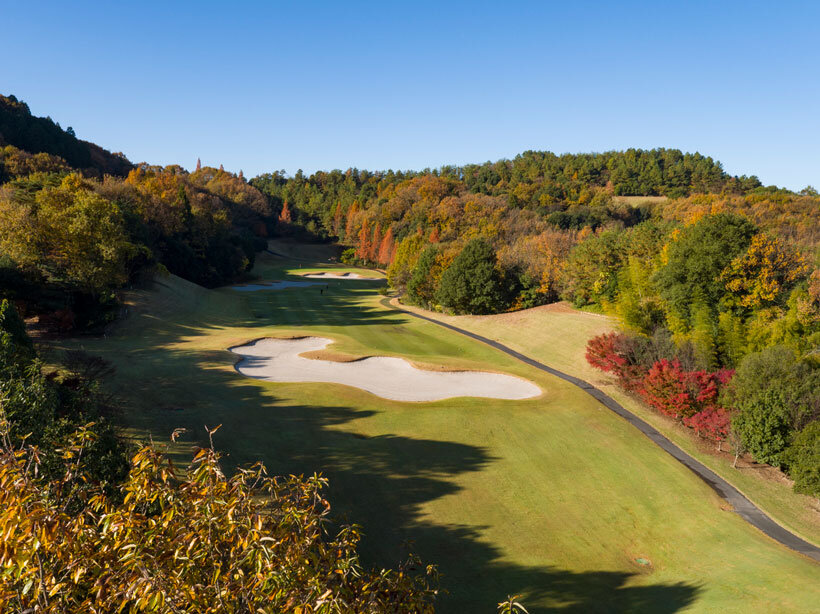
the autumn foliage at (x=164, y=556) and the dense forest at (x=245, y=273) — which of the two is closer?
the autumn foliage at (x=164, y=556)

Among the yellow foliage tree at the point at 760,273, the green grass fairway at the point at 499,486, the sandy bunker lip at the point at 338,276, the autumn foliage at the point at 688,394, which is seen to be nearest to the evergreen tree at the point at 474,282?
the green grass fairway at the point at 499,486

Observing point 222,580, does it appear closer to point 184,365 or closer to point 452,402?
point 452,402

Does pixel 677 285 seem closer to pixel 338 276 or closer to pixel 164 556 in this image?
pixel 164 556

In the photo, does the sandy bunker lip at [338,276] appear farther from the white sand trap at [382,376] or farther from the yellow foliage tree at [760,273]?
the yellow foliage tree at [760,273]

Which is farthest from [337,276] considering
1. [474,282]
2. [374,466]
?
[374,466]

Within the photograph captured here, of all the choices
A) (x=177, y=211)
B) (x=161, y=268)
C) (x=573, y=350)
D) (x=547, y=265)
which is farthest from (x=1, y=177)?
(x=573, y=350)

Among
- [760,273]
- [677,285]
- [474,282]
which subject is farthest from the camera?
[474,282]

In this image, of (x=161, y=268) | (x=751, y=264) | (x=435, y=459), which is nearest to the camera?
(x=435, y=459)
